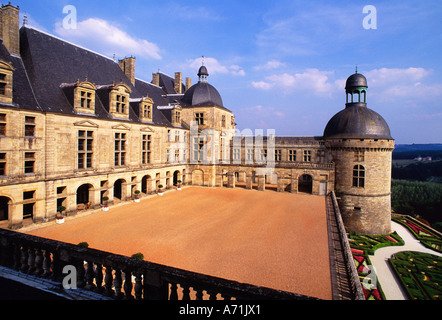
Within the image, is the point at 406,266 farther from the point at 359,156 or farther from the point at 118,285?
the point at 118,285

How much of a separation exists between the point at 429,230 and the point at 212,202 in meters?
29.3

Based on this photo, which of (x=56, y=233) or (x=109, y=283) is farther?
(x=56, y=233)

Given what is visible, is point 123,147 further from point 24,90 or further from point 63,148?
point 24,90

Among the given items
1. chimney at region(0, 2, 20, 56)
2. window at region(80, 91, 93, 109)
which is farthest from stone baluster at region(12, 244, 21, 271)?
chimney at region(0, 2, 20, 56)

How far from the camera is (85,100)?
1930cm

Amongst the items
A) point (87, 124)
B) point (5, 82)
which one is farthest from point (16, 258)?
point (87, 124)

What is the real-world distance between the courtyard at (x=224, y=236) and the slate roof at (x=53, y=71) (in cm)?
810

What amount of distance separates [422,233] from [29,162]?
→ 1621 inches

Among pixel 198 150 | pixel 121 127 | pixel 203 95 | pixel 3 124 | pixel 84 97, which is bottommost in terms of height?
pixel 198 150

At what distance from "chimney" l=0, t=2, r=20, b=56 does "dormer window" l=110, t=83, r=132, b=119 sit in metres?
6.76

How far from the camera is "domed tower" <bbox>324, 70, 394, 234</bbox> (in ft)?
90.3

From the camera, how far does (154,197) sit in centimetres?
2577

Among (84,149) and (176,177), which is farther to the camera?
(176,177)
